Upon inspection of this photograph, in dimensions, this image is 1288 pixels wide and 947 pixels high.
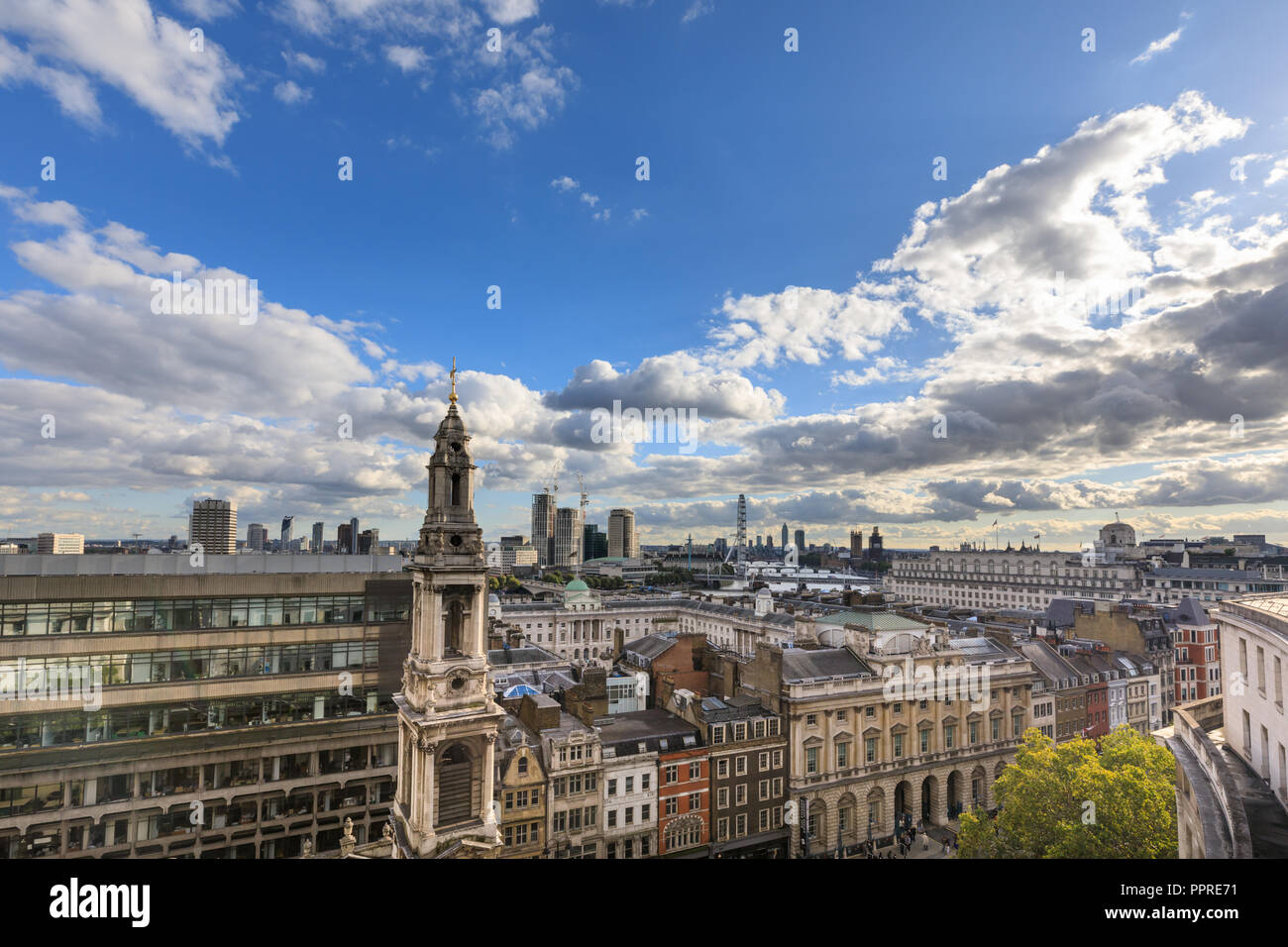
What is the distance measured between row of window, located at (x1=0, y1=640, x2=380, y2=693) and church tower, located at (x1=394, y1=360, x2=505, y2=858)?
43.5 ft

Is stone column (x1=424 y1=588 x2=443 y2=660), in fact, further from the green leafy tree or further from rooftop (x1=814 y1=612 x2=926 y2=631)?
rooftop (x1=814 y1=612 x2=926 y2=631)

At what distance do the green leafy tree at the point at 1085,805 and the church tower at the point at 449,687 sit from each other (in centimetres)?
2327

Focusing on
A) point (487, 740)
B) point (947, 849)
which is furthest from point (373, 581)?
point (947, 849)

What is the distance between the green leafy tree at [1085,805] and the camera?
25.0 metres

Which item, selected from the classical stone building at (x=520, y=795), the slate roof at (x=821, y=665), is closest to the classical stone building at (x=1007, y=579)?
the slate roof at (x=821, y=665)

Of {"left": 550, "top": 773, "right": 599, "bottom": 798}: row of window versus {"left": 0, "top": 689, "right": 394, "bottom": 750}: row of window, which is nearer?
{"left": 0, "top": 689, "right": 394, "bottom": 750}: row of window

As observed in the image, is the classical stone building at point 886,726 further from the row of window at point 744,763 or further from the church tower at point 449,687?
the church tower at point 449,687

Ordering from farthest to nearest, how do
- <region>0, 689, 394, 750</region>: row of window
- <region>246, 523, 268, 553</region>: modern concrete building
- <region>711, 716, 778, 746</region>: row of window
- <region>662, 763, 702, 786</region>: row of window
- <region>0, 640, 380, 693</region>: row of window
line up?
<region>246, 523, 268, 553</region>: modern concrete building
<region>711, 716, 778, 746</region>: row of window
<region>662, 763, 702, 786</region>: row of window
<region>0, 640, 380, 693</region>: row of window
<region>0, 689, 394, 750</region>: row of window

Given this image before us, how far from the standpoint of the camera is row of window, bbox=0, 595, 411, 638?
101 ft

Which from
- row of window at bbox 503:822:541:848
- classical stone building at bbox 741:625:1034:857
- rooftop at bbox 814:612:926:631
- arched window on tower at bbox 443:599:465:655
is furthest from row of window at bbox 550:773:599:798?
rooftop at bbox 814:612:926:631
